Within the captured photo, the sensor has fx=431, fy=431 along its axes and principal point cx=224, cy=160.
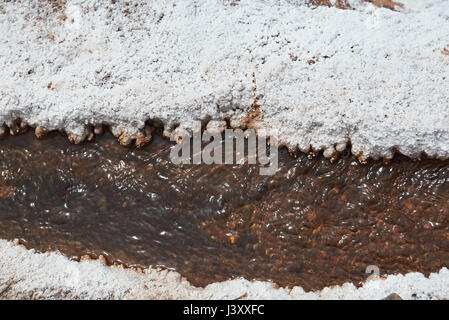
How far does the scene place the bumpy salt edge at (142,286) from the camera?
279cm

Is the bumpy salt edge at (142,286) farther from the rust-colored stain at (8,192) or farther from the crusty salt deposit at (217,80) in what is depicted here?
the rust-colored stain at (8,192)

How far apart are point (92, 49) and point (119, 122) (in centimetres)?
64

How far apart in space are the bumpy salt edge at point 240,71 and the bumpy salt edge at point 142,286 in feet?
3.02

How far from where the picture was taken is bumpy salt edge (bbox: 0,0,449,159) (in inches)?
121

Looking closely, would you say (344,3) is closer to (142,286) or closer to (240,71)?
(240,71)

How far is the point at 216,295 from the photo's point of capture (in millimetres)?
2885

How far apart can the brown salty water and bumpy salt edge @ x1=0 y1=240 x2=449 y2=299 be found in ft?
0.43

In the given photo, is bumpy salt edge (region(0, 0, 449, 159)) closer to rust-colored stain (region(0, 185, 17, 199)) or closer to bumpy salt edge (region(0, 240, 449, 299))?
rust-colored stain (region(0, 185, 17, 199))

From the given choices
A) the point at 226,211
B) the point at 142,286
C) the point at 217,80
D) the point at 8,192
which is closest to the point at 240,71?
the point at 217,80

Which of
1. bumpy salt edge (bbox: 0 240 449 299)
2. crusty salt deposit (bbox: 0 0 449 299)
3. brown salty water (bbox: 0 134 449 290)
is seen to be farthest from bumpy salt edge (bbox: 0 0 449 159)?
bumpy salt edge (bbox: 0 240 449 299)

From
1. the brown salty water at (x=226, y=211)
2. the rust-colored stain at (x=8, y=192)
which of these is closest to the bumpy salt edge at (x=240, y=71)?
the brown salty water at (x=226, y=211)

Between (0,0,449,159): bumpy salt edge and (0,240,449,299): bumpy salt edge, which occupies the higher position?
(0,0,449,159): bumpy salt edge

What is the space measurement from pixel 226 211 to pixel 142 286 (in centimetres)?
79

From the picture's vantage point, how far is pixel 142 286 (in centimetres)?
293
